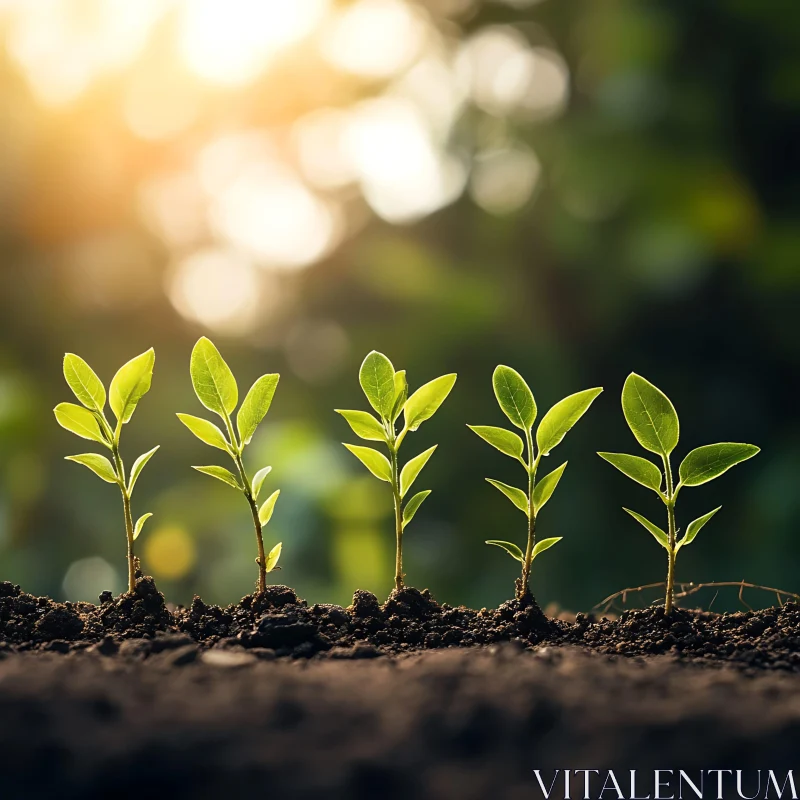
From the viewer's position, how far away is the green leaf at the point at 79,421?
3.04 ft

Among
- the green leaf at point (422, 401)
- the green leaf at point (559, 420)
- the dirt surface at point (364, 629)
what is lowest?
the dirt surface at point (364, 629)

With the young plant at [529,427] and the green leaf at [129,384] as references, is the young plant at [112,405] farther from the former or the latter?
the young plant at [529,427]

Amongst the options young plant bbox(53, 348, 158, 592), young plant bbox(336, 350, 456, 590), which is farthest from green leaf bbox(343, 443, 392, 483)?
young plant bbox(53, 348, 158, 592)

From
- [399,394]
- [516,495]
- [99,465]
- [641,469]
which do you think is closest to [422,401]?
[399,394]

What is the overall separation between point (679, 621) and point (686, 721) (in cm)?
38

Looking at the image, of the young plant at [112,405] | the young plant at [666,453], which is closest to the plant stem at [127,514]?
the young plant at [112,405]

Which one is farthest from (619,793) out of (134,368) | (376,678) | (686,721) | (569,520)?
(569,520)

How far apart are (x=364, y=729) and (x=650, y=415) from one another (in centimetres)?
50

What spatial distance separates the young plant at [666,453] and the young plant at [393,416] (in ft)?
0.65

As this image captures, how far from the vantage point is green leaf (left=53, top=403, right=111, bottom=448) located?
3.04ft

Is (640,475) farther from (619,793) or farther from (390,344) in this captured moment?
(390,344)

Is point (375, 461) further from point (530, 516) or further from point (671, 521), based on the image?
point (671, 521)

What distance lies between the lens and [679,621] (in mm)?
925

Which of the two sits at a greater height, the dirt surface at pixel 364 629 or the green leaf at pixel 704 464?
the green leaf at pixel 704 464
